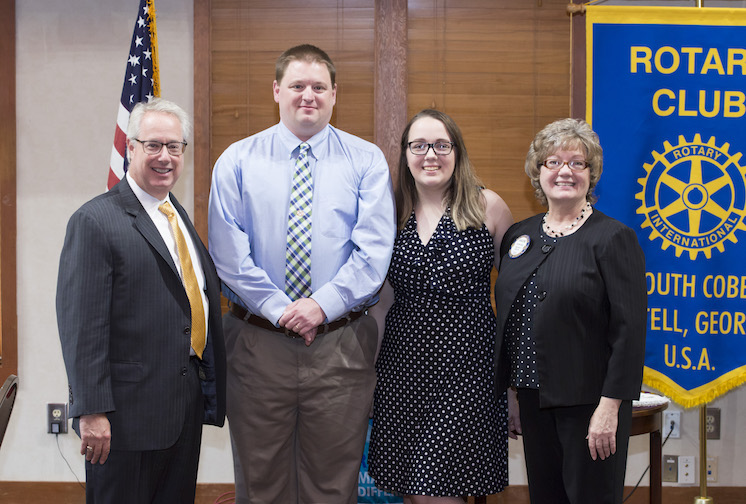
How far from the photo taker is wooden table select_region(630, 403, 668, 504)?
2.46m

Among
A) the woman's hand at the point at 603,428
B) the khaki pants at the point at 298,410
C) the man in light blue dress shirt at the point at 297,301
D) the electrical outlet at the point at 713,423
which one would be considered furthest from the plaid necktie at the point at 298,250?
the electrical outlet at the point at 713,423

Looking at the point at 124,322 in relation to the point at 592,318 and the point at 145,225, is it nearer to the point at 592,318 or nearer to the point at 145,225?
the point at 145,225

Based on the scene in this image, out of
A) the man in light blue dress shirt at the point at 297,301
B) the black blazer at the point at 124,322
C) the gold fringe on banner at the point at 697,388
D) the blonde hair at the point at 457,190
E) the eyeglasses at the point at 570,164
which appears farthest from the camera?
the gold fringe on banner at the point at 697,388

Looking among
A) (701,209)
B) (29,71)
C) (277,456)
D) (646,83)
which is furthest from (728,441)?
(29,71)

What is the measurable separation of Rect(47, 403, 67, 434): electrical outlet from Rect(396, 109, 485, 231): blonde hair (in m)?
2.16

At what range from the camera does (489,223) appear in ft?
7.53

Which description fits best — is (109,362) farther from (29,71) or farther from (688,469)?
(688,469)

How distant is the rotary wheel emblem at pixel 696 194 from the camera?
2.67 m

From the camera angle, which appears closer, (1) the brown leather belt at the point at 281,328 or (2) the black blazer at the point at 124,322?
(2) the black blazer at the point at 124,322

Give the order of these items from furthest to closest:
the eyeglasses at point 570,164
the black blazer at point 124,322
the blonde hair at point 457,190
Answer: the blonde hair at point 457,190
the eyeglasses at point 570,164
the black blazer at point 124,322

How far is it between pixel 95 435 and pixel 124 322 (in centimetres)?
28

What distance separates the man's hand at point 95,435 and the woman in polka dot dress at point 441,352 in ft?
2.89

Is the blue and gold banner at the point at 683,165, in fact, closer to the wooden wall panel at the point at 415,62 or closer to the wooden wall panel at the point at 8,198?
the wooden wall panel at the point at 415,62

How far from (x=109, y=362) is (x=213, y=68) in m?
2.01
